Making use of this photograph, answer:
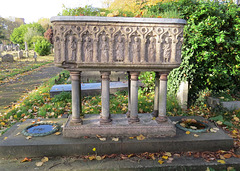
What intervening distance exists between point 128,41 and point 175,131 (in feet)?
6.27

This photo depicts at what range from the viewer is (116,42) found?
3420 mm

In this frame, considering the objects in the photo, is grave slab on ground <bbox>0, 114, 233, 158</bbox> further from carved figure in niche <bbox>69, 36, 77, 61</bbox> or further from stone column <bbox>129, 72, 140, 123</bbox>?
carved figure in niche <bbox>69, 36, 77, 61</bbox>

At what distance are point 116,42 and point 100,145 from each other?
1.85 meters

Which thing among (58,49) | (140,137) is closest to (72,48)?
(58,49)

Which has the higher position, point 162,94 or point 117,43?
point 117,43

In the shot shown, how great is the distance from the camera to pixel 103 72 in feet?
11.7

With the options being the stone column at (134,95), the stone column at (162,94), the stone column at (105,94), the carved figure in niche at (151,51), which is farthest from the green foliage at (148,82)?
the stone column at (105,94)

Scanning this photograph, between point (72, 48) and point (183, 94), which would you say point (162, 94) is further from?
point (183, 94)

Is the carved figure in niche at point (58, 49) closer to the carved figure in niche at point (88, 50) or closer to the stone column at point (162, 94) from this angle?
the carved figure in niche at point (88, 50)

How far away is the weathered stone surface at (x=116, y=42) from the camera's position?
10.8ft

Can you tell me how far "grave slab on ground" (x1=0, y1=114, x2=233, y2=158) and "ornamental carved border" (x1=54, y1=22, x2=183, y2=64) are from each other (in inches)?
55.7

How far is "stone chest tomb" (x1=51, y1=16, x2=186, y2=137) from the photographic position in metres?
3.31

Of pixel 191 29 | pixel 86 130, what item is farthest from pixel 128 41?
pixel 191 29

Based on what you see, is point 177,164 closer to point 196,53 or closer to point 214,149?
point 214,149
